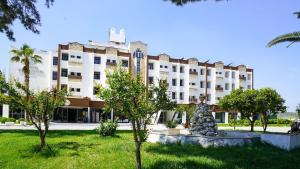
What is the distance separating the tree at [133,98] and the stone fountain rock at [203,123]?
6.93m

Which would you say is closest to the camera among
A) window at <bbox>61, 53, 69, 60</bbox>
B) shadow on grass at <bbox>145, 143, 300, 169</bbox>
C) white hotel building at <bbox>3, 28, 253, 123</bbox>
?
shadow on grass at <bbox>145, 143, 300, 169</bbox>

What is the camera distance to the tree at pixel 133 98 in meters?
13.5

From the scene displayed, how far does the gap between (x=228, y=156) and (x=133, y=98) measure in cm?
570

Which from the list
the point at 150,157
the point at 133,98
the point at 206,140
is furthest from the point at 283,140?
the point at 133,98

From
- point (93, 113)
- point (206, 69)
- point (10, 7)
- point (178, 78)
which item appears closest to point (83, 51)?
point (93, 113)

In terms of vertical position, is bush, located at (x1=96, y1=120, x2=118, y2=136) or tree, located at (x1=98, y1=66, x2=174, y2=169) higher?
tree, located at (x1=98, y1=66, x2=174, y2=169)

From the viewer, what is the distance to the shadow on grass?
14.5m

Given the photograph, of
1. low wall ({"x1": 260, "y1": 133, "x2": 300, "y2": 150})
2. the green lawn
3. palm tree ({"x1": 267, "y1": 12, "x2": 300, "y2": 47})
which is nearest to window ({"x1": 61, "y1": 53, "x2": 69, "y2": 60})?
the green lawn

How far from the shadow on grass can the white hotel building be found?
27.3 metres

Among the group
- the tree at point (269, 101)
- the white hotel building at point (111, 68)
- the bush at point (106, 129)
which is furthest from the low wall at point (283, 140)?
the white hotel building at point (111, 68)

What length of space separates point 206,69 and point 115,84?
2283 inches

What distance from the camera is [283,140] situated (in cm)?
1914

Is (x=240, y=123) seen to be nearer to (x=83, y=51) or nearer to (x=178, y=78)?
(x=178, y=78)

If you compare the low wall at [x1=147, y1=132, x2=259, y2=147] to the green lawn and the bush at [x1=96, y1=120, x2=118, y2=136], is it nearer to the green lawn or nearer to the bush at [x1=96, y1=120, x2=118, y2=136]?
the green lawn
